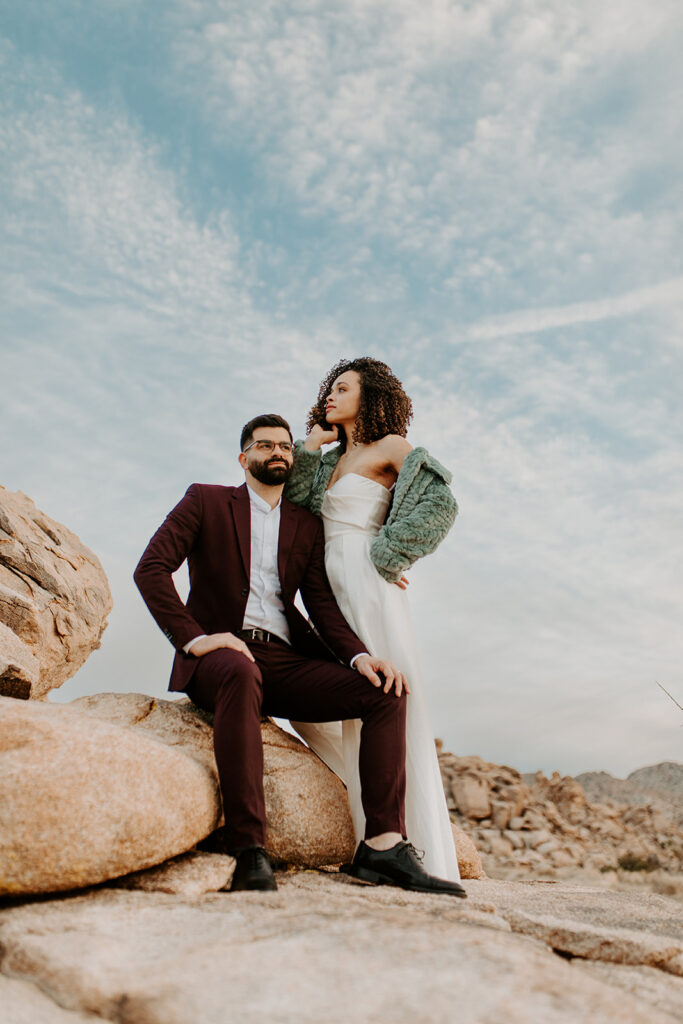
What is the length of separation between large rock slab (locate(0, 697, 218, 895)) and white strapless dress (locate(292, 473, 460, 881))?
1425 millimetres

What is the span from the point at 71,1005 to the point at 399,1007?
3.03 feet

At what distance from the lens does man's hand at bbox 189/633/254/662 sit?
4.21 metres

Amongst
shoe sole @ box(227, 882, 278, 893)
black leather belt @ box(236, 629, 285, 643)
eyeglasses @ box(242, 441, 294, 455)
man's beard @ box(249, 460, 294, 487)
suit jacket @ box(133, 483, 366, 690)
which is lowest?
shoe sole @ box(227, 882, 278, 893)

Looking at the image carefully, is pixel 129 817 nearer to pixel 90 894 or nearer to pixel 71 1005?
pixel 90 894

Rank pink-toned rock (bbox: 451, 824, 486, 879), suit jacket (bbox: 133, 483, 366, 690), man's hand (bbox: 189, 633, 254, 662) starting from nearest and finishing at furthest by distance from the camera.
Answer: man's hand (bbox: 189, 633, 254, 662), suit jacket (bbox: 133, 483, 366, 690), pink-toned rock (bbox: 451, 824, 486, 879)

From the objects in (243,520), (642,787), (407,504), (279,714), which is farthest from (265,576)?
(642,787)

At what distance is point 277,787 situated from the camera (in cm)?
442

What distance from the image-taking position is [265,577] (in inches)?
192

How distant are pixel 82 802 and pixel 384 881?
1.57 meters

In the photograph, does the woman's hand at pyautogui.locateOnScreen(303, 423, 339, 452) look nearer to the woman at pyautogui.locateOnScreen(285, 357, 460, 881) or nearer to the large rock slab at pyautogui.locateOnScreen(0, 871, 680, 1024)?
the woman at pyautogui.locateOnScreen(285, 357, 460, 881)

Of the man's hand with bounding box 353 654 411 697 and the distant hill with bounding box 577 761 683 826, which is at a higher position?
the distant hill with bounding box 577 761 683 826

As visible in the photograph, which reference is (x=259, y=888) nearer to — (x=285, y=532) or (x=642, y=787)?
(x=285, y=532)

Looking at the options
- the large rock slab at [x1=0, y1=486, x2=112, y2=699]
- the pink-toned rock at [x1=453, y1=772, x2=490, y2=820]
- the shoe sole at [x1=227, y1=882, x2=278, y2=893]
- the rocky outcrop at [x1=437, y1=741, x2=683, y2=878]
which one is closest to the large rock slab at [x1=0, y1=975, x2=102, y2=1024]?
the shoe sole at [x1=227, y1=882, x2=278, y2=893]

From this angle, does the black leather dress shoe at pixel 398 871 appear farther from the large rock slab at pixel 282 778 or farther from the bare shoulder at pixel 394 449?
the bare shoulder at pixel 394 449
